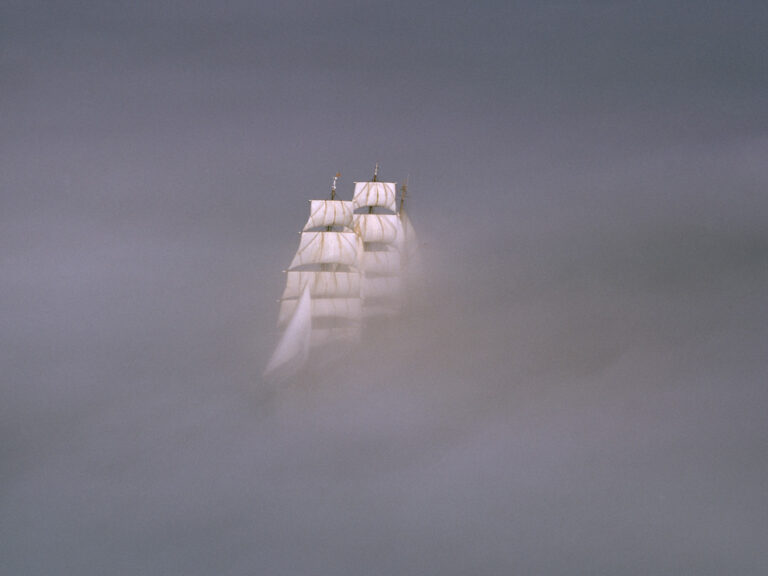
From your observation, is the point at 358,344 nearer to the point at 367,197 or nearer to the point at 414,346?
the point at 414,346

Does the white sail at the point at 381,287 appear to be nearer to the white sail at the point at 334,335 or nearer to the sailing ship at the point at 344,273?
the sailing ship at the point at 344,273

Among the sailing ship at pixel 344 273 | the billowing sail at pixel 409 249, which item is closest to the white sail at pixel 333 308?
the sailing ship at pixel 344 273

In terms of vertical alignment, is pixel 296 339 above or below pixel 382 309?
below

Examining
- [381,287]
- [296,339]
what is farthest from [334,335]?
[381,287]

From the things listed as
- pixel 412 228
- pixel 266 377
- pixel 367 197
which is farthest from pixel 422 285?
pixel 266 377

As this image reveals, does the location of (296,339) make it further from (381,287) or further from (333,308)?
(381,287)

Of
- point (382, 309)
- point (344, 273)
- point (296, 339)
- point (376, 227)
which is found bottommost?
point (296, 339)

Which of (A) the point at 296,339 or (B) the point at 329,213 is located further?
(B) the point at 329,213
